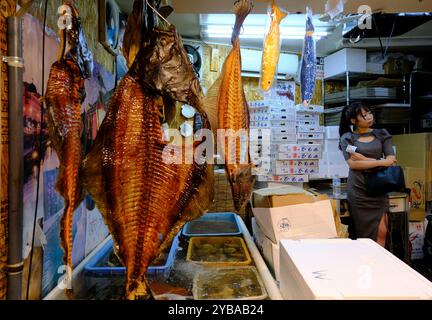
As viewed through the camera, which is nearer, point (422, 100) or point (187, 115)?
point (187, 115)

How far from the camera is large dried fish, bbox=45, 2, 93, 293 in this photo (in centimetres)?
75

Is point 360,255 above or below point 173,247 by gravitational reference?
above

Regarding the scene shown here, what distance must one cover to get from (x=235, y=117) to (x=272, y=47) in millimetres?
453

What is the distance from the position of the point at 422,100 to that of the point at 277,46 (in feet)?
14.1

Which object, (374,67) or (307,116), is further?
(374,67)

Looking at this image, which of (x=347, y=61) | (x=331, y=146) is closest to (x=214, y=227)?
(x=331, y=146)

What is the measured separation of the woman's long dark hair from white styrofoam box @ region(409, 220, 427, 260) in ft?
6.10

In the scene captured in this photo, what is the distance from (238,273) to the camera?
1.35 meters

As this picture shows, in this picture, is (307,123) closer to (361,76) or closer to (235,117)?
(361,76)

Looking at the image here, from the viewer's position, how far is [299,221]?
1.50m

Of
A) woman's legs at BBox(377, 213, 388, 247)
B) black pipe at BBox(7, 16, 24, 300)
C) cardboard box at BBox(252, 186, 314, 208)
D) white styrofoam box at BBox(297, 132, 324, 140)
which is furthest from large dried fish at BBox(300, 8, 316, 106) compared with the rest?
white styrofoam box at BBox(297, 132, 324, 140)

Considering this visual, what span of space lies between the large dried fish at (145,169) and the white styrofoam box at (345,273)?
403 millimetres
